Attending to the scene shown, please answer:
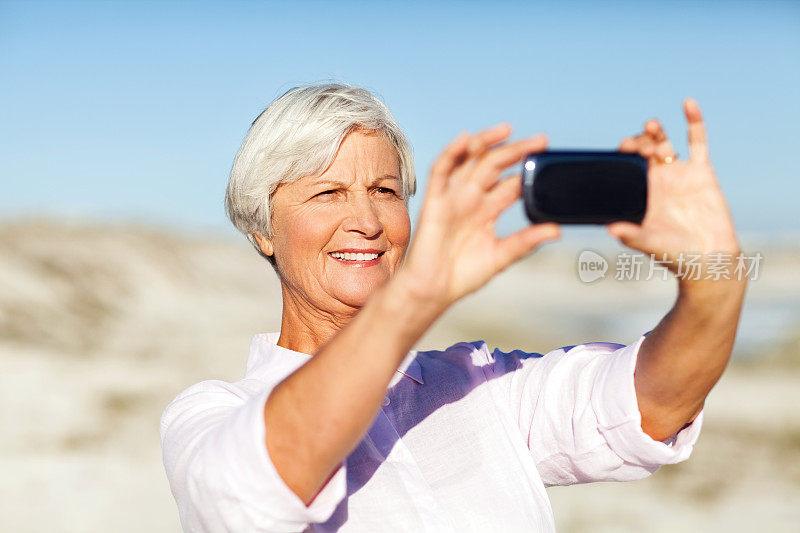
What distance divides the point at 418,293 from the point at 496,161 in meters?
0.28

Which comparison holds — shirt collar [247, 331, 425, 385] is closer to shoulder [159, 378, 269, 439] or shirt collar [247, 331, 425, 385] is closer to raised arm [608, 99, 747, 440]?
shoulder [159, 378, 269, 439]

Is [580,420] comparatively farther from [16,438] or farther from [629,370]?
[16,438]

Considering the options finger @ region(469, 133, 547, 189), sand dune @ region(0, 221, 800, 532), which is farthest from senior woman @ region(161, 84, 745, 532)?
sand dune @ region(0, 221, 800, 532)

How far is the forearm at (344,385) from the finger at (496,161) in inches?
8.8

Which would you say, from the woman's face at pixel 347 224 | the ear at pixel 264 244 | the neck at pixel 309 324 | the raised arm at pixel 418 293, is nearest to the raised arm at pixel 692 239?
the raised arm at pixel 418 293

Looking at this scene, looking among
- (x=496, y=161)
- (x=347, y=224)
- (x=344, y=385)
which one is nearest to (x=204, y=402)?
(x=344, y=385)

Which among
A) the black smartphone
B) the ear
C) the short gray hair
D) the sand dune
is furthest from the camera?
the sand dune

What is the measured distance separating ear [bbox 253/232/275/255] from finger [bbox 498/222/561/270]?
130 centimetres

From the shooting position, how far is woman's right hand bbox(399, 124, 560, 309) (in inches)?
55.1

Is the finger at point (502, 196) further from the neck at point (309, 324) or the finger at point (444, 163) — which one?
the neck at point (309, 324)

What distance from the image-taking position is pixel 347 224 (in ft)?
7.75

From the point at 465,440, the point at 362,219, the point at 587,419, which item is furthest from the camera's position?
the point at 362,219

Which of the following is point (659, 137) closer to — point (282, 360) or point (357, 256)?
point (357, 256)

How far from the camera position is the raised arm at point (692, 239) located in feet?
5.32
